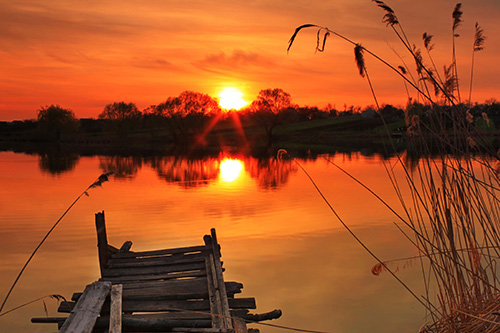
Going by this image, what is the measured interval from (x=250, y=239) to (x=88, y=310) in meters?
8.57

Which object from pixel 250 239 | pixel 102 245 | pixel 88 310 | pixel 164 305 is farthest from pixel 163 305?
pixel 250 239

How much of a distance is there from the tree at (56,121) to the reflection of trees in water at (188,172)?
52923mm

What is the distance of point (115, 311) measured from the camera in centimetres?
514

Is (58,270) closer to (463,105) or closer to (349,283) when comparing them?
(349,283)

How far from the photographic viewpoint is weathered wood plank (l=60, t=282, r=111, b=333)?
4595 mm

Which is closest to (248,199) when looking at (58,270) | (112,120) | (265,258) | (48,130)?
(265,258)

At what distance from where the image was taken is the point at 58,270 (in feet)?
34.3

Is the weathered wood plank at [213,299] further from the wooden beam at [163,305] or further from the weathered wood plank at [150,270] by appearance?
the weathered wood plank at [150,270]

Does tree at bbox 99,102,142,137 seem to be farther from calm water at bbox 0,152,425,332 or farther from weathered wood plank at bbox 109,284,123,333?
weathered wood plank at bbox 109,284,123,333

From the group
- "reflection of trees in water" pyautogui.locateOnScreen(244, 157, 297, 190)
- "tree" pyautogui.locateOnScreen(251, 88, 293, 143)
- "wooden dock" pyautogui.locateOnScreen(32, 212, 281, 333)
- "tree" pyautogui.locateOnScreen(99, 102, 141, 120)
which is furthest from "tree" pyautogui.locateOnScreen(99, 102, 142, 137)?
"wooden dock" pyautogui.locateOnScreen(32, 212, 281, 333)

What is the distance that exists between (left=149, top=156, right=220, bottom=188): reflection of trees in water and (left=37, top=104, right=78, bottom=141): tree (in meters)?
52.9

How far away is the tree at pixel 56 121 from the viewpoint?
85562 mm

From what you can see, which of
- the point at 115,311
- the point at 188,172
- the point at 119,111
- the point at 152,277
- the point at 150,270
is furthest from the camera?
the point at 119,111

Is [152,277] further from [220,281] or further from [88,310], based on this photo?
[88,310]
